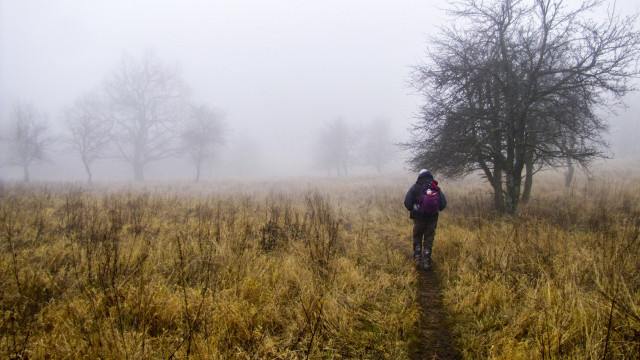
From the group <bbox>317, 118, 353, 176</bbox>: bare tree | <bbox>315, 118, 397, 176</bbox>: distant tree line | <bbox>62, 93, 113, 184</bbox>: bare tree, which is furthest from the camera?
<bbox>315, 118, 397, 176</bbox>: distant tree line

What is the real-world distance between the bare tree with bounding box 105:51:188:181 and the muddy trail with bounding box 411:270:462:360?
30085mm

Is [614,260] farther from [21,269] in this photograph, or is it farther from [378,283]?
[21,269]

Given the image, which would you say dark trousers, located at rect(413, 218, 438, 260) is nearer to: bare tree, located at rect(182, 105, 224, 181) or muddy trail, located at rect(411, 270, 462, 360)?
muddy trail, located at rect(411, 270, 462, 360)

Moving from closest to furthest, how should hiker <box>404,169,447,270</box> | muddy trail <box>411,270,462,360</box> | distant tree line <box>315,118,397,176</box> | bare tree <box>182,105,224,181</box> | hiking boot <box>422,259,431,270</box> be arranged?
muddy trail <box>411,270,462,360</box> < hiking boot <box>422,259,431,270</box> < hiker <box>404,169,447,270</box> < bare tree <box>182,105,224,181</box> < distant tree line <box>315,118,397,176</box>

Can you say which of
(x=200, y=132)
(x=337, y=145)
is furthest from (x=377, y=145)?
(x=200, y=132)

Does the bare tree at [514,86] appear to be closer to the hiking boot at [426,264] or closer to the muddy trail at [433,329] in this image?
the hiking boot at [426,264]

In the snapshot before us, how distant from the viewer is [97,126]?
82.8 ft

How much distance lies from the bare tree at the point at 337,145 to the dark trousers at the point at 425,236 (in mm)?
35681

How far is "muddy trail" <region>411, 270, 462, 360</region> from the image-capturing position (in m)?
2.68

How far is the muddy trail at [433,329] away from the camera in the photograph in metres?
2.68

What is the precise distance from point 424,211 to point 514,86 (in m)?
5.35

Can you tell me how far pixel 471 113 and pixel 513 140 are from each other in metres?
1.40

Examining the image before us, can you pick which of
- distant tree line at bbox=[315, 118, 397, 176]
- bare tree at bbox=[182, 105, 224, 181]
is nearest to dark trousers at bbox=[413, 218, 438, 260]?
bare tree at bbox=[182, 105, 224, 181]

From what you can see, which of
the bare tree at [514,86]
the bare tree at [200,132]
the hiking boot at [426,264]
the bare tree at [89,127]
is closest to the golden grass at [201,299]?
the hiking boot at [426,264]
